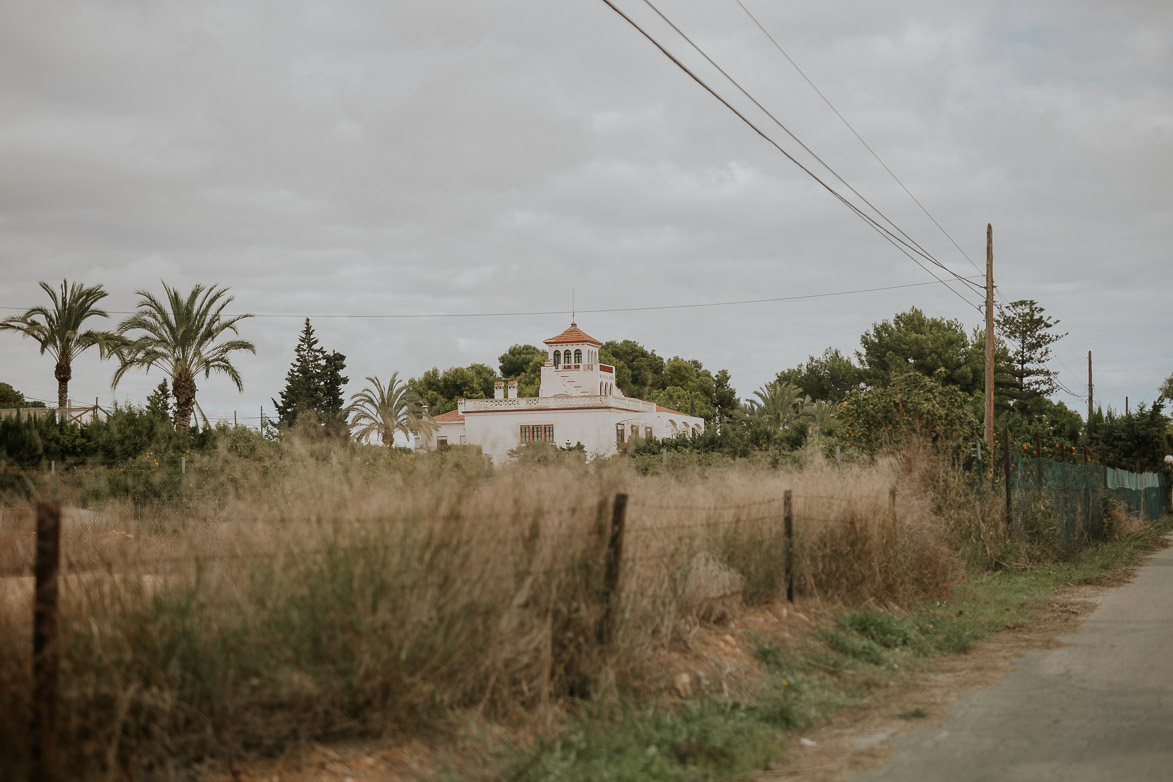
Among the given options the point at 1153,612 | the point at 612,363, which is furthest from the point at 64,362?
the point at 612,363

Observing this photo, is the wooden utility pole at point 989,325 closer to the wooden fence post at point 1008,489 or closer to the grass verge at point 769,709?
the wooden fence post at point 1008,489

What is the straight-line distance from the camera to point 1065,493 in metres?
20.5

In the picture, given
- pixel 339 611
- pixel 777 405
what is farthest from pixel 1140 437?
pixel 339 611

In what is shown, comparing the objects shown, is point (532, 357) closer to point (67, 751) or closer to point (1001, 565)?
point (1001, 565)

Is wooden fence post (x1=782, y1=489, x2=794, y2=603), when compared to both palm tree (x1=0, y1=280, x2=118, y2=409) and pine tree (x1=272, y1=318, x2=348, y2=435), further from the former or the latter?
pine tree (x1=272, y1=318, x2=348, y2=435)

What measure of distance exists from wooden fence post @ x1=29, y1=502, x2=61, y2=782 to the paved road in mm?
4053

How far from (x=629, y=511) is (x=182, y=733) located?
403 centimetres

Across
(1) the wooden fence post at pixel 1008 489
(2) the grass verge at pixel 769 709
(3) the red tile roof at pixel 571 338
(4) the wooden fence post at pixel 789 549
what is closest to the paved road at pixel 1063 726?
(2) the grass verge at pixel 769 709

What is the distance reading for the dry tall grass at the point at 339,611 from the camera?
15.5 ft

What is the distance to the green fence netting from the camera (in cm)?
1877

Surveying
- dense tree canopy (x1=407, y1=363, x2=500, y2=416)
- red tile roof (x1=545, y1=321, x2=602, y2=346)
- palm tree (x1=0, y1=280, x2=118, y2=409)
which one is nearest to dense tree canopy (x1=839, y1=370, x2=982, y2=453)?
palm tree (x1=0, y1=280, x2=118, y2=409)

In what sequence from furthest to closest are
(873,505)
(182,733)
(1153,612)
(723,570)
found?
(1153,612), (873,505), (723,570), (182,733)

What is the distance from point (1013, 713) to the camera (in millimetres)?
7219

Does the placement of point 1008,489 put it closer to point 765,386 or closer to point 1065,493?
point 1065,493
